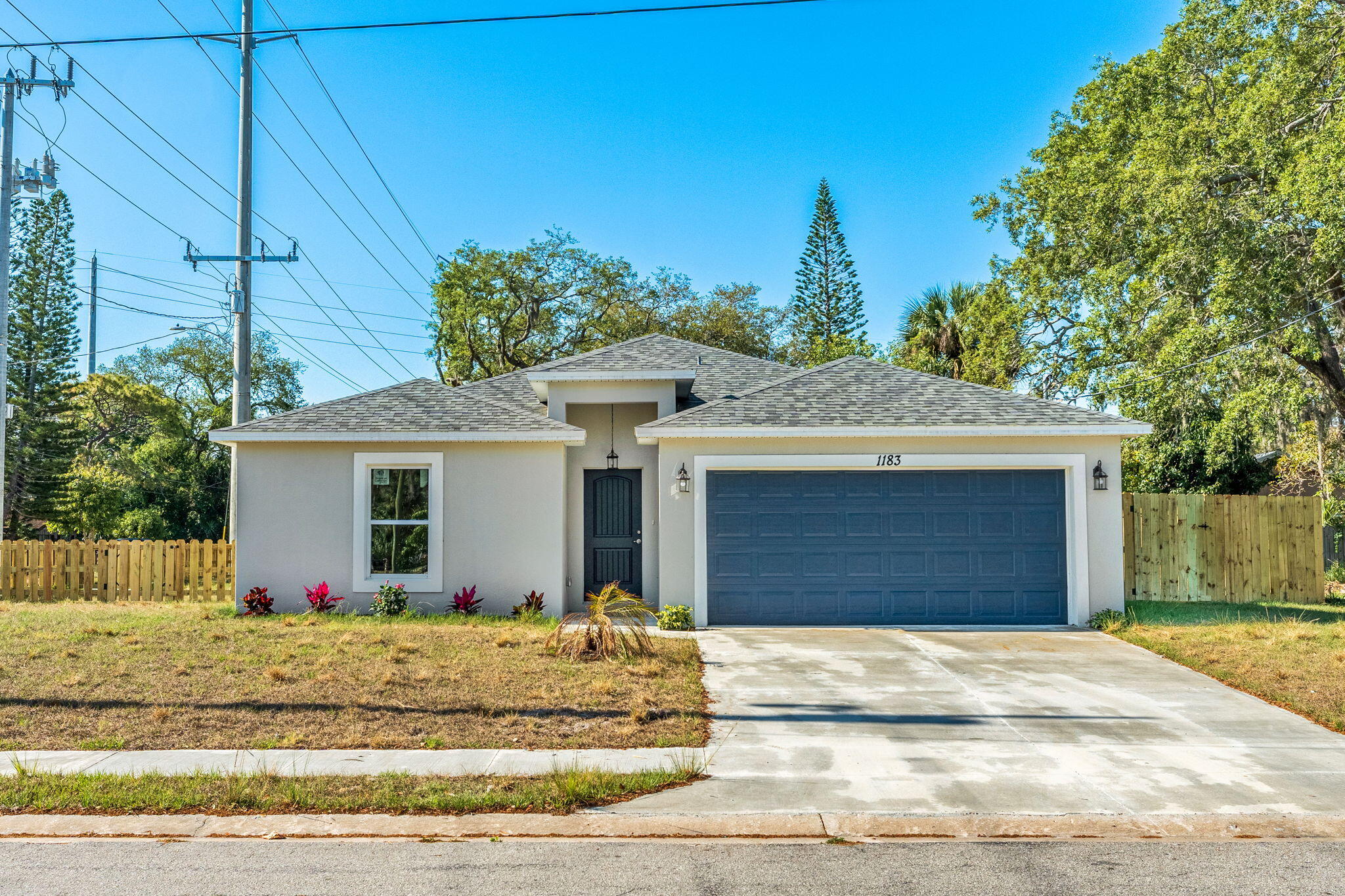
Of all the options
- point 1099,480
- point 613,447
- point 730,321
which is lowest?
point 1099,480

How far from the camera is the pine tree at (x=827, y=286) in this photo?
111ft

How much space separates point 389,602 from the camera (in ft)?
40.2

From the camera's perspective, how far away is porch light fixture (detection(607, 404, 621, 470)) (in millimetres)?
13789

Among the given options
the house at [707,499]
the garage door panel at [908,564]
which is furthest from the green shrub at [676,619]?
the garage door panel at [908,564]

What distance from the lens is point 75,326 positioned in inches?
1133

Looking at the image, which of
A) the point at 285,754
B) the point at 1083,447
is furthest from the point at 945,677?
the point at 285,754

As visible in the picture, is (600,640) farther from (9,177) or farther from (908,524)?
(9,177)

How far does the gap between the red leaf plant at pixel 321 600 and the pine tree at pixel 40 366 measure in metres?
20.9

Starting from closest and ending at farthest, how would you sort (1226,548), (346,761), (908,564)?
1. (346,761)
2. (908,564)
3. (1226,548)

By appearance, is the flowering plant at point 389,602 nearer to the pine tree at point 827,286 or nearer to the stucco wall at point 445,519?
the stucco wall at point 445,519

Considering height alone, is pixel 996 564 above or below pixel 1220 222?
below

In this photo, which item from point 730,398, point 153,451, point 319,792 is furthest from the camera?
point 153,451

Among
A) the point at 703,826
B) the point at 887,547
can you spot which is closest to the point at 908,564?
the point at 887,547

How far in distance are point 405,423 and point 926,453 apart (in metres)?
7.52
